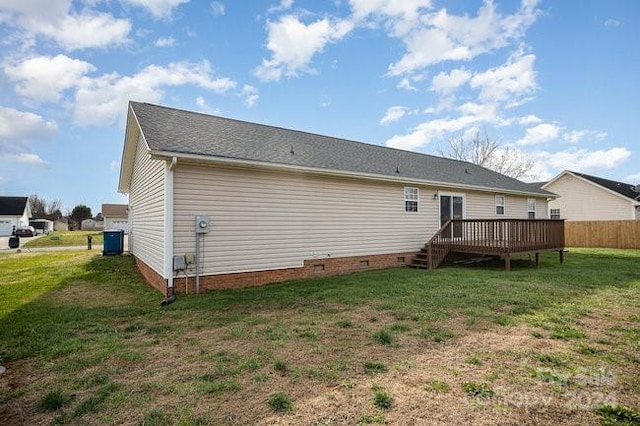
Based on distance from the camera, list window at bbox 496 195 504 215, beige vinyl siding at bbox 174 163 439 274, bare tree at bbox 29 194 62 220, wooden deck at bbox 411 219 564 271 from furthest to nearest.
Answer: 1. bare tree at bbox 29 194 62 220
2. window at bbox 496 195 504 215
3. wooden deck at bbox 411 219 564 271
4. beige vinyl siding at bbox 174 163 439 274

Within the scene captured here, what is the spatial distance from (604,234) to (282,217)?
2099 centimetres

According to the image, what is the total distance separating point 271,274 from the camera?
28.2ft

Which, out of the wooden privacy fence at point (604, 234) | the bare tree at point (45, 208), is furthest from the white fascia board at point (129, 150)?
the bare tree at point (45, 208)

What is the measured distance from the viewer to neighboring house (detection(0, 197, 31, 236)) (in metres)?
41.8

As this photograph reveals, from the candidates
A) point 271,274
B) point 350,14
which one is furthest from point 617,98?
point 271,274

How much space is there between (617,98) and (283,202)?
51.2 ft

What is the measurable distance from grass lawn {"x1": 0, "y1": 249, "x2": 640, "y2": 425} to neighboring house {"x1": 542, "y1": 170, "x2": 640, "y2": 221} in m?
20.3

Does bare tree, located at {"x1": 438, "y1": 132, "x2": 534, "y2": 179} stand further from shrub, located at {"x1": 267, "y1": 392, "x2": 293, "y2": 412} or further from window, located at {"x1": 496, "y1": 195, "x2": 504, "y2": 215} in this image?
shrub, located at {"x1": 267, "y1": 392, "x2": 293, "y2": 412}

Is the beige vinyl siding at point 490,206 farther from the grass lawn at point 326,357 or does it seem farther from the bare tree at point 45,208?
the bare tree at point 45,208

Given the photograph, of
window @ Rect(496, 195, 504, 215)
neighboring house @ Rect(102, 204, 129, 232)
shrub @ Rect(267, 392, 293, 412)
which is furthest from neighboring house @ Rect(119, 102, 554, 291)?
neighboring house @ Rect(102, 204, 129, 232)

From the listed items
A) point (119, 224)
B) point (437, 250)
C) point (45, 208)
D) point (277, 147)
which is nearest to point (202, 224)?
point (277, 147)

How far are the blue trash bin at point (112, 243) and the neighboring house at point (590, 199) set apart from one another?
25731 mm

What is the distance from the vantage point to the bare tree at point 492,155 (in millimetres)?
33875

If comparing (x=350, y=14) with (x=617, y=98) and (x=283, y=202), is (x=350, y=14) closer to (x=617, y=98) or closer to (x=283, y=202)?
(x=283, y=202)
